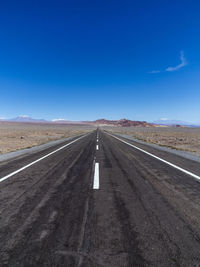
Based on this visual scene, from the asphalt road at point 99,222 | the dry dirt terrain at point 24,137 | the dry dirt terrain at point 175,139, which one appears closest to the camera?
the asphalt road at point 99,222

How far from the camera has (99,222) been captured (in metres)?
2.63

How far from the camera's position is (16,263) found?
5.90 feet

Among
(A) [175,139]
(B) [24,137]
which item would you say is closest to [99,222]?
(A) [175,139]

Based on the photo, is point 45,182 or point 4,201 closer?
point 4,201

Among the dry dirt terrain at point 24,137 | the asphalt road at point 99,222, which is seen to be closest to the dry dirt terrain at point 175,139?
the asphalt road at point 99,222

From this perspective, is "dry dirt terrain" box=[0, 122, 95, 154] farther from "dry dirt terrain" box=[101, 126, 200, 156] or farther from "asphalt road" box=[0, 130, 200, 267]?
"dry dirt terrain" box=[101, 126, 200, 156]

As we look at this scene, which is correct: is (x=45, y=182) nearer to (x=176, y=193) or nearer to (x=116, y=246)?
(x=116, y=246)

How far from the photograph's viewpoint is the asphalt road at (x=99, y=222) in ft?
6.24

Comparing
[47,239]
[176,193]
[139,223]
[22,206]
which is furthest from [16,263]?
[176,193]

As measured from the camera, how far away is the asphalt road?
74.9 inches

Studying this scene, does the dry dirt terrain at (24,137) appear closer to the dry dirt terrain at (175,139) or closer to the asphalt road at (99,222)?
the asphalt road at (99,222)

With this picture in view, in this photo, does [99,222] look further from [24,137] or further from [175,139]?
[24,137]

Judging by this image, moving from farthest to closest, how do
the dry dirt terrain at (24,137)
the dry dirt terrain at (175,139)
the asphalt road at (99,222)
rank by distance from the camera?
the dry dirt terrain at (175,139) < the dry dirt terrain at (24,137) < the asphalt road at (99,222)

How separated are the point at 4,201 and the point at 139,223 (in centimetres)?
306
